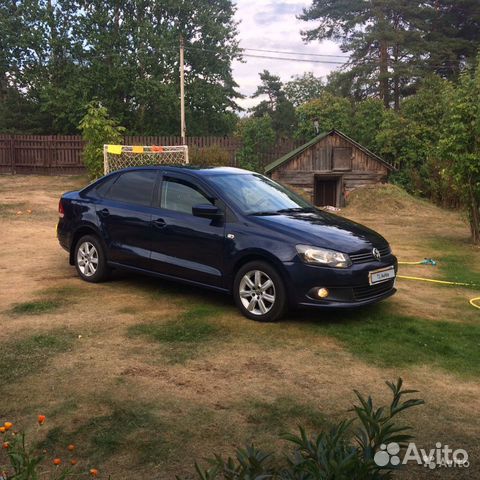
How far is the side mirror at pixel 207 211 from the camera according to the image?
6.00m

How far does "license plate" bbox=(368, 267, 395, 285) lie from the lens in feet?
18.9

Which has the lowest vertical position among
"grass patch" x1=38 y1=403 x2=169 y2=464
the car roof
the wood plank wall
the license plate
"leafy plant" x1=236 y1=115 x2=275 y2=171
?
"grass patch" x1=38 y1=403 x2=169 y2=464

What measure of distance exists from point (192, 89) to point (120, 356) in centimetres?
3681

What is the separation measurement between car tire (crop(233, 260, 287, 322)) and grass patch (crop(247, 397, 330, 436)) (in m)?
1.73

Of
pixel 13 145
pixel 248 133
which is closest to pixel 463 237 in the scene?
pixel 248 133

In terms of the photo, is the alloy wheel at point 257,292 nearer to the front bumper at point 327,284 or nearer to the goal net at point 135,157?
the front bumper at point 327,284

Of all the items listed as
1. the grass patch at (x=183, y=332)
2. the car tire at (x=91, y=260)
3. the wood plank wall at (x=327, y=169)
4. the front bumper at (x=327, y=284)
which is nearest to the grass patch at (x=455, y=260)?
the front bumper at (x=327, y=284)

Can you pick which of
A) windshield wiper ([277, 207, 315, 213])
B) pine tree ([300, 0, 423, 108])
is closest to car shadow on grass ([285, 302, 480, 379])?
windshield wiper ([277, 207, 315, 213])

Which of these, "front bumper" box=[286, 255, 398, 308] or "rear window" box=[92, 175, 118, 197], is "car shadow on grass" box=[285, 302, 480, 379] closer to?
"front bumper" box=[286, 255, 398, 308]

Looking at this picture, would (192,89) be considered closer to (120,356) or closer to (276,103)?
(276,103)

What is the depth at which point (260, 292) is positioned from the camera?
18.7 ft

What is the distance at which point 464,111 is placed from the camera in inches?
435

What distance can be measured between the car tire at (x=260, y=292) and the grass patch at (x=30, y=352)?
71.1 inches

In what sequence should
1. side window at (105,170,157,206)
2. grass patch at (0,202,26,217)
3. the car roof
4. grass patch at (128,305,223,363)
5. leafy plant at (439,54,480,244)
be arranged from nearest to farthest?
grass patch at (128,305,223,363)
the car roof
side window at (105,170,157,206)
leafy plant at (439,54,480,244)
grass patch at (0,202,26,217)
